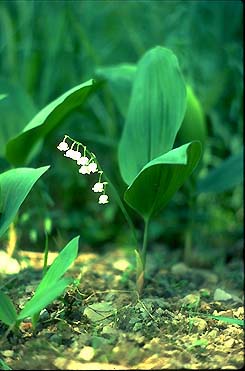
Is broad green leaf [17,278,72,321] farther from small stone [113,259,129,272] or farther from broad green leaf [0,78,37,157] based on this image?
broad green leaf [0,78,37,157]

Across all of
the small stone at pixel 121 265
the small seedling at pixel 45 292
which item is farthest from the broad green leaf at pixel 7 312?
the small stone at pixel 121 265

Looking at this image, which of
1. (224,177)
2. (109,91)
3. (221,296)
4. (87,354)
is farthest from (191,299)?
(109,91)

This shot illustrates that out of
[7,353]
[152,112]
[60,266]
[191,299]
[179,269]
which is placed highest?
[152,112]

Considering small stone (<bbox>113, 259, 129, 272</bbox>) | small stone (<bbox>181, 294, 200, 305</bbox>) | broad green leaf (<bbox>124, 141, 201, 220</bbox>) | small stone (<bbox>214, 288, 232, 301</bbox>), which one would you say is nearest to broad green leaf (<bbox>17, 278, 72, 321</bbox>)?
broad green leaf (<bbox>124, 141, 201, 220</bbox>)

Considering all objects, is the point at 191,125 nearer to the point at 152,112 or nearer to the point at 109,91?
the point at 152,112

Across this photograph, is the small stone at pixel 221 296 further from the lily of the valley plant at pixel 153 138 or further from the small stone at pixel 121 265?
the small stone at pixel 121 265

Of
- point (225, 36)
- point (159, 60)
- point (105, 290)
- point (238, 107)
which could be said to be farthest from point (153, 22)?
point (105, 290)
